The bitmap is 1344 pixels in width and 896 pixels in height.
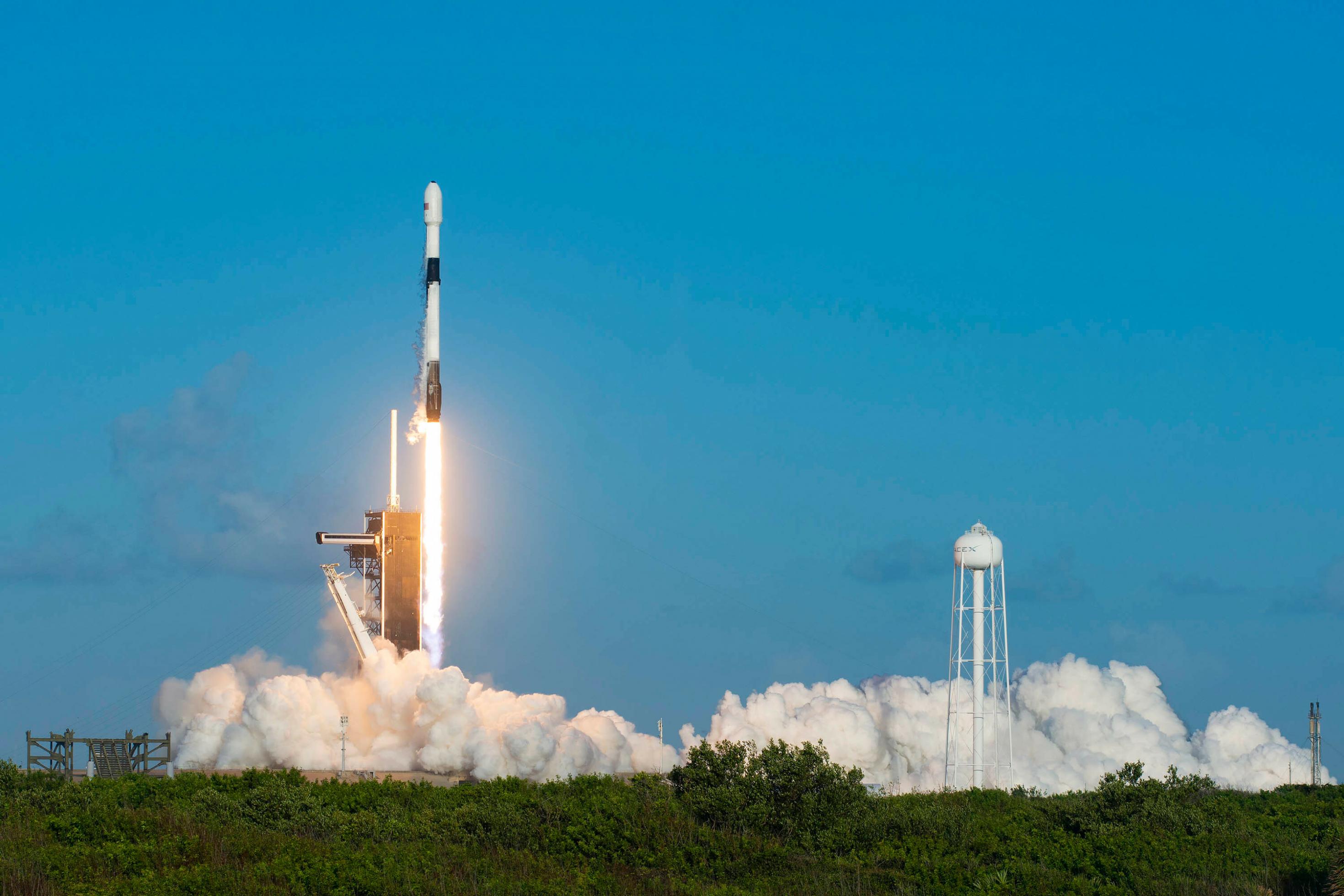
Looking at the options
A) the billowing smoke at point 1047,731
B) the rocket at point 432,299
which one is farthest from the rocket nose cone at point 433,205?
the billowing smoke at point 1047,731

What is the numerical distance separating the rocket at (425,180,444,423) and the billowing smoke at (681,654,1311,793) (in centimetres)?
2105

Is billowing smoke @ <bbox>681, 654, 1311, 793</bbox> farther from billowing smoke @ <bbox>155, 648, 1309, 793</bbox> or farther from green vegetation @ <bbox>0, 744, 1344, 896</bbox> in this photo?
green vegetation @ <bbox>0, 744, 1344, 896</bbox>

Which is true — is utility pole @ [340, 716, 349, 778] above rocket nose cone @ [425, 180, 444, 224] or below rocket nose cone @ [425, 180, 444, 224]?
below

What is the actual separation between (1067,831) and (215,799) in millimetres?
23248

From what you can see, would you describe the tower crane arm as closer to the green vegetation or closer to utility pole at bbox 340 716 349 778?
utility pole at bbox 340 716 349 778

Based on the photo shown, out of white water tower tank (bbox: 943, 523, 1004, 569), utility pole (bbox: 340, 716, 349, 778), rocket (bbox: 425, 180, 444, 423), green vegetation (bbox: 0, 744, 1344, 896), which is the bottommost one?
green vegetation (bbox: 0, 744, 1344, 896)

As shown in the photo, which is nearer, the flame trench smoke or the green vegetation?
the green vegetation

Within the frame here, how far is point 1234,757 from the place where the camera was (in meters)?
87.5

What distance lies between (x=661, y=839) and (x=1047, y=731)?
53.5m

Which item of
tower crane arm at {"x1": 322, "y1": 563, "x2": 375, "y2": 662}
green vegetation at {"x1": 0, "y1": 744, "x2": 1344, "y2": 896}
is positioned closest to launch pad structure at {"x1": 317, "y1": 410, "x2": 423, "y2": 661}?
tower crane arm at {"x1": 322, "y1": 563, "x2": 375, "y2": 662}

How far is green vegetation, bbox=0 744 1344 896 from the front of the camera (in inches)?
1387

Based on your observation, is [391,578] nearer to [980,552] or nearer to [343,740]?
[343,740]

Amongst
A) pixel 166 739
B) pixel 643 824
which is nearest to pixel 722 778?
pixel 643 824

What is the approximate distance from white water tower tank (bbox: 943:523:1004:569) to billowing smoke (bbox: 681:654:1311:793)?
11.6 m
